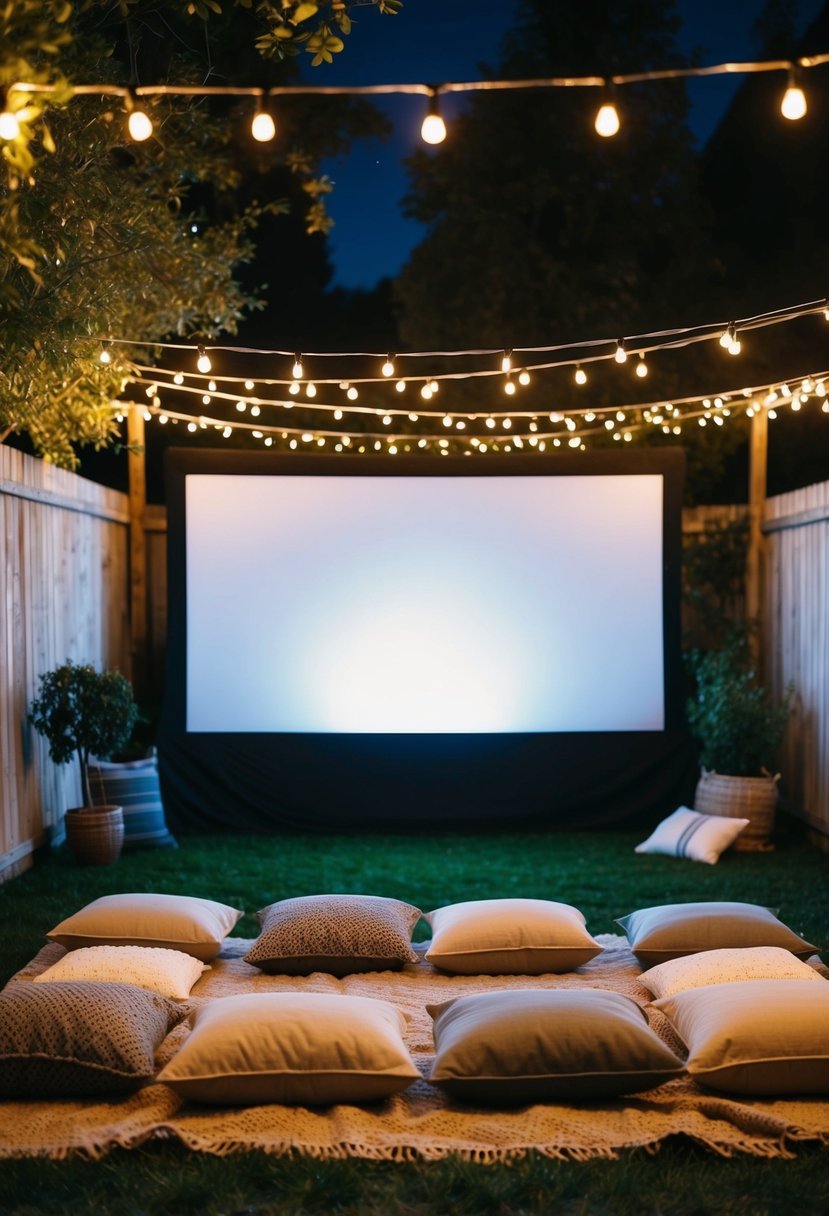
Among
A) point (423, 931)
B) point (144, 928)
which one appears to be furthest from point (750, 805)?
point (144, 928)

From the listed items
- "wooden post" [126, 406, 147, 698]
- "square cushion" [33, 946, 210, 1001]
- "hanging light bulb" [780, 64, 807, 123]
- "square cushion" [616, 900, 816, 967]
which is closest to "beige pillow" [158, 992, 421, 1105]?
"square cushion" [33, 946, 210, 1001]

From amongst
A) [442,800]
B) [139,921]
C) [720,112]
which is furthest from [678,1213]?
[720,112]

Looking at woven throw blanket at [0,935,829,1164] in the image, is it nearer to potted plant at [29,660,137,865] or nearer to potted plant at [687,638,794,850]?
potted plant at [29,660,137,865]

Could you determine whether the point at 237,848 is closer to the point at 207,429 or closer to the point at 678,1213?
the point at 207,429

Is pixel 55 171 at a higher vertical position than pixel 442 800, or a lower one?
higher

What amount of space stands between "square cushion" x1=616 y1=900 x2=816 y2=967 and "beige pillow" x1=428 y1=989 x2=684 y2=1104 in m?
0.95

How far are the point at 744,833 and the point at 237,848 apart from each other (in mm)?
2730

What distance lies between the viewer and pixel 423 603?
7551mm

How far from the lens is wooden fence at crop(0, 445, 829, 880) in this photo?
5.74m

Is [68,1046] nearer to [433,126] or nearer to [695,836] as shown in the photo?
[433,126]

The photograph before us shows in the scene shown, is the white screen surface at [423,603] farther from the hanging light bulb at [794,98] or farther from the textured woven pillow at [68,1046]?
the hanging light bulb at [794,98]

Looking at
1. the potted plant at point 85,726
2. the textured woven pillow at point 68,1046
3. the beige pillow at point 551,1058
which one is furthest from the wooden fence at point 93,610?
the beige pillow at point 551,1058

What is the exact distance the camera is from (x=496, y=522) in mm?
7609

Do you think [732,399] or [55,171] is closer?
[55,171]
